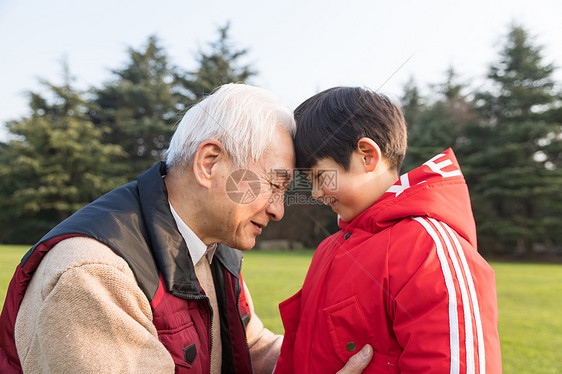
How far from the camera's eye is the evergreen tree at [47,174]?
23844mm

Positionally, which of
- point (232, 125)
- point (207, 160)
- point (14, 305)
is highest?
point (232, 125)

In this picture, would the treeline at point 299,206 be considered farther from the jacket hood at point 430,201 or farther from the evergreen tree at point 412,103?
the jacket hood at point 430,201

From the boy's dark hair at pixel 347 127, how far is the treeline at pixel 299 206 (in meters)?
16.8

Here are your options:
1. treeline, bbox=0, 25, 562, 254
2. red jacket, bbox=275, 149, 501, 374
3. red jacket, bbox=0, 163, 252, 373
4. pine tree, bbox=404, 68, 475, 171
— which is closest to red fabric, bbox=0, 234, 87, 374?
red jacket, bbox=0, 163, 252, 373

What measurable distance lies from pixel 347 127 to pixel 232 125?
571 millimetres

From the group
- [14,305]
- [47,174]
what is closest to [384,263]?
[14,305]

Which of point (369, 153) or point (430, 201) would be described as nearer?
point (430, 201)

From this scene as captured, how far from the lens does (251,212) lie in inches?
77.7

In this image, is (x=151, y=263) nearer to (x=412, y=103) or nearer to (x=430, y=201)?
(x=430, y=201)

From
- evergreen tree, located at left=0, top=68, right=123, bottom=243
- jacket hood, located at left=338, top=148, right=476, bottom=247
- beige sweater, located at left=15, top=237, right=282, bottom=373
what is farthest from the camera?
evergreen tree, located at left=0, top=68, right=123, bottom=243

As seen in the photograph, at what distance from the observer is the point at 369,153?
1.93 m

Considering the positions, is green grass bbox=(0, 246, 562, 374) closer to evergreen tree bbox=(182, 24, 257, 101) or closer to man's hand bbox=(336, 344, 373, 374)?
man's hand bbox=(336, 344, 373, 374)

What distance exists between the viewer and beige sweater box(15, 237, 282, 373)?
1.19 metres

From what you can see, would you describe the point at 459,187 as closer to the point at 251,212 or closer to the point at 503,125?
the point at 251,212
